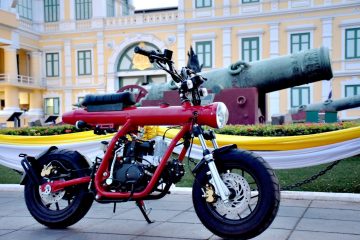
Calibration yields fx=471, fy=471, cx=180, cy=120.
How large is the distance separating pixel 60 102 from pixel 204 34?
13.4 metres

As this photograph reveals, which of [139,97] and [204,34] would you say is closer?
[139,97]

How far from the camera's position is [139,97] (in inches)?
597

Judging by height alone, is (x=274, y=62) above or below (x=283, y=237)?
above

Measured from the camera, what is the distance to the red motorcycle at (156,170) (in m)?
3.84

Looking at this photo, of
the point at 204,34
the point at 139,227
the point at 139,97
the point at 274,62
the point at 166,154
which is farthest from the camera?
the point at 204,34

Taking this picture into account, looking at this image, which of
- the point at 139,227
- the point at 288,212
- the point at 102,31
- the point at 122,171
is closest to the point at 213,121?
the point at 122,171

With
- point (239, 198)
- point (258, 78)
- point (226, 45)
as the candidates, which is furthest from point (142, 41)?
point (239, 198)

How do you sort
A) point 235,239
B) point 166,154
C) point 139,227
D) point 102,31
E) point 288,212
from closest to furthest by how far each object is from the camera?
point 235,239
point 166,154
point 139,227
point 288,212
point 102,31

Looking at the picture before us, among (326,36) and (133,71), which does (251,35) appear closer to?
(326,36)

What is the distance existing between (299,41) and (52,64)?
19910 millimetres

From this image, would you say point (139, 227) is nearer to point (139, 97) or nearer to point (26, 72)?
point (139, 97)

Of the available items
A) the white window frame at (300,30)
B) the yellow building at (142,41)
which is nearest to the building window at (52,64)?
the yellow building at (142,41)

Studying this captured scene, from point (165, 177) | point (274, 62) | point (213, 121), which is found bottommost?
point (165, 177)

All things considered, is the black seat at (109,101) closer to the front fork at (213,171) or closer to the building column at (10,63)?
the front fork at (213,171)
